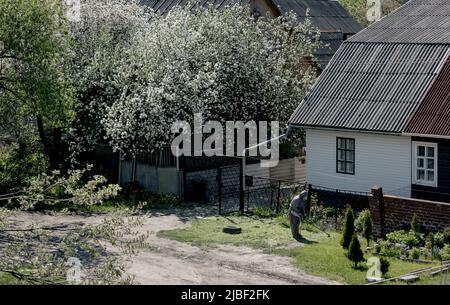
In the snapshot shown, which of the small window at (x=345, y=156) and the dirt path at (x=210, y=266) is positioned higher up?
the small window at (x=345, y=156)

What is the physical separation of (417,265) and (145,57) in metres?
14.8

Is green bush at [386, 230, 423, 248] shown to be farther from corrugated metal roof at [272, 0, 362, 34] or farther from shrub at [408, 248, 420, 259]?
corrugated metal roof at [272, 0, 362, 34]

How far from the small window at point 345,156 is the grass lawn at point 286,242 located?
9.09 ft

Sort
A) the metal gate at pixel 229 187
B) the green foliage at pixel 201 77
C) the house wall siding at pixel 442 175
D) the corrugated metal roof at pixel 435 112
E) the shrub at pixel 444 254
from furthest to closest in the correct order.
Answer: the green foliage at pixel 201 77, the metal gate at pixel 229 187, the corrugated metal roof at pixel 435 112, the house wall siding at pixel 442 175, the shrub at pixel 444 254

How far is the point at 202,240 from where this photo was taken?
26.9 m

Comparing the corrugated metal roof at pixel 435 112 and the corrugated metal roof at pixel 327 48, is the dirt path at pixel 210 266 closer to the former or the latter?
the corrugated metal roof at pixel 435 112

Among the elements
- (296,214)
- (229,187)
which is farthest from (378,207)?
(229,187)

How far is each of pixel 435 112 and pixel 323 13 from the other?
63.5ft

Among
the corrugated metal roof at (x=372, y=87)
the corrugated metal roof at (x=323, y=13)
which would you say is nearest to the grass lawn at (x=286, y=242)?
the corrugated metal roof at (x=372, y=87)

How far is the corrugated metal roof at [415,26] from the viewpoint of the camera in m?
31.1

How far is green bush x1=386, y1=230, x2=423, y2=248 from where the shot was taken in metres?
25.1

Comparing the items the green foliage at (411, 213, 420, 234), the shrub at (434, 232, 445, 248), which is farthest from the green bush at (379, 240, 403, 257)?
the shrub at (434, 232, 445, 248)

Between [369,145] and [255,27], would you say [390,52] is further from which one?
[255,27]
